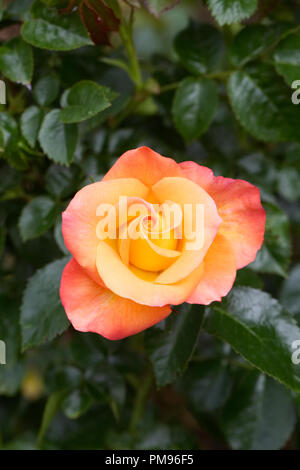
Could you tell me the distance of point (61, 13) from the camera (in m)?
0.68

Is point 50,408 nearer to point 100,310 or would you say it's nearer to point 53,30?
point 100,310

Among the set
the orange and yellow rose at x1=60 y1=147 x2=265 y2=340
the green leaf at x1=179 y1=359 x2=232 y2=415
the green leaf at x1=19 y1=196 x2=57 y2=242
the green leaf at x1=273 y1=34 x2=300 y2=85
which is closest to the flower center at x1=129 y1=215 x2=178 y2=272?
the orange and yellow rose at x1=60 y1=147 x2=265 y2=340

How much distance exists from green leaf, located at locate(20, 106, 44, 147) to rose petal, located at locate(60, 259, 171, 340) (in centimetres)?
26

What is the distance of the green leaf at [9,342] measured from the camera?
2.69 feet

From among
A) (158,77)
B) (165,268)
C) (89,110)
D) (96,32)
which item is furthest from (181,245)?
(158,77)

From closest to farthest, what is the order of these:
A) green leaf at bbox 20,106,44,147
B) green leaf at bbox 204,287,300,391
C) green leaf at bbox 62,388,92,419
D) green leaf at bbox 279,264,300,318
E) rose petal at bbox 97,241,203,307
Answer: rose petal at bbox 97,241,203,307 < green leaf at bbox 204,287,300,391 < green leaf at bbox 20,106,44,147 < green leaf at bbox 62,388,92,419 < green leaf at bbox 279,264,300,318

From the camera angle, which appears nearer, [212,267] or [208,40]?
[212,267]

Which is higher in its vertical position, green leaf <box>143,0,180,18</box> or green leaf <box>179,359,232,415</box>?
green leaf <box>143,0,180,18</box>

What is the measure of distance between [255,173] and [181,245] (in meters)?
0.44

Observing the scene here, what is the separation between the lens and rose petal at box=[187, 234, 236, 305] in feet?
1.67

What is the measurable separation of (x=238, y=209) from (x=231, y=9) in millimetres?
307

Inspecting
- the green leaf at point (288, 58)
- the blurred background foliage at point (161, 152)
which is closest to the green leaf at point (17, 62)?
the blurred background foliage at point (161, 152)

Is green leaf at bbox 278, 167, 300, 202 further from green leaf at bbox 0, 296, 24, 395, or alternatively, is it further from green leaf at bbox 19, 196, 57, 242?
green leaf at bbox 0, 296, 24, 395
